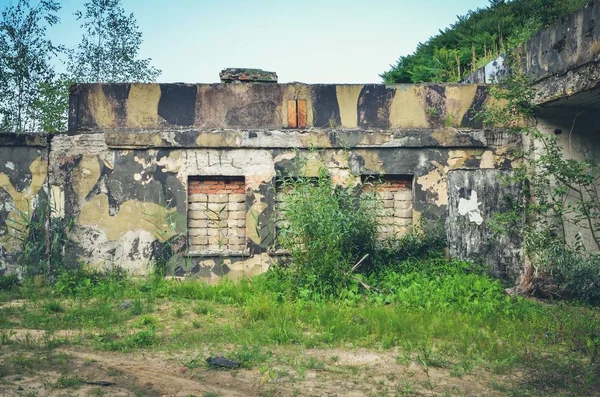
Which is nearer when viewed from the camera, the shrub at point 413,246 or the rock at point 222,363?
the rock at point 222,363

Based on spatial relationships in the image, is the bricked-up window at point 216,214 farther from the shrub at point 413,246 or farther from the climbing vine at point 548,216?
the climbing vine at point 548,216

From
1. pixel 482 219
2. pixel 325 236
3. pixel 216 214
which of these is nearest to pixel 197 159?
pixel 216 214

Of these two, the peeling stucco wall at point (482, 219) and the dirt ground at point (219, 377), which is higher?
the peeling stucco wall at point (482, 219)

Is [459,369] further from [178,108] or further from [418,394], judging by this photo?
[178,108]

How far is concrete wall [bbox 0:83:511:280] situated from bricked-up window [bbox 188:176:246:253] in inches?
5.2

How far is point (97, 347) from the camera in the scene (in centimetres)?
501

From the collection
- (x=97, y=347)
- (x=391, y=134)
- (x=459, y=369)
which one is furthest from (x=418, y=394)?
(x=391, y=134)

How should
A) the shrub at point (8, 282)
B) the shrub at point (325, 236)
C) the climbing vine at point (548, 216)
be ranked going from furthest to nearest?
the shrub at point (8, 282)
the shrub at point (325, 236)
the climbing vine at point (548, 216)

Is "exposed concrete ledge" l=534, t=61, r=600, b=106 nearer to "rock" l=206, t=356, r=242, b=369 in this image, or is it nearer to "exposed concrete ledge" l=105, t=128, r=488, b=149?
"exposed concrete ledge" l=105, t=128, r=488, b=149

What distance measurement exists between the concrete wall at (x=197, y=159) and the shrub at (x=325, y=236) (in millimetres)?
810

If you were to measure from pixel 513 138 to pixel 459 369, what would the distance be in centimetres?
520

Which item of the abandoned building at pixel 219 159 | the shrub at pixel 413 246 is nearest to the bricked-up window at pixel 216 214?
the abandoned building at pixel 219 159

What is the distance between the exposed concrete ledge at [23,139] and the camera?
8.80m

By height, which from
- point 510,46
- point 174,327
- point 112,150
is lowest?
point 174,327
